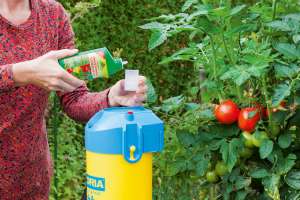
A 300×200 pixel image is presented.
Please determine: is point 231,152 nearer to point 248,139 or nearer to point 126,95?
point 248,139

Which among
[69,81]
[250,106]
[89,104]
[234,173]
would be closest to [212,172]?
[234,173]

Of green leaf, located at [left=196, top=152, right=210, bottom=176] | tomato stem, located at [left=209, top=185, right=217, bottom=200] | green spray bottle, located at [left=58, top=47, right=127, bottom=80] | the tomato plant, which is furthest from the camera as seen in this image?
tomato stem, located at [left=209, top=185, right=217, bottom=200]

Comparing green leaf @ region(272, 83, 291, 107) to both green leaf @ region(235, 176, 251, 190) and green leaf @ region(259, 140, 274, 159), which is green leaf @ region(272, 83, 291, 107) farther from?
green leaf @ region(235, 176, 251, 190)

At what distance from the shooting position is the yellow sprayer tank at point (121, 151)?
78.0 inches

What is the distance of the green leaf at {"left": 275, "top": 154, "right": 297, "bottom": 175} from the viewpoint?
2256 mm

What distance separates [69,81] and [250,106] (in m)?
0.69

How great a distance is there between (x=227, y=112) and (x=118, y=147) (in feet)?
1.65

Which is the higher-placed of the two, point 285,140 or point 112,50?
point 285,140

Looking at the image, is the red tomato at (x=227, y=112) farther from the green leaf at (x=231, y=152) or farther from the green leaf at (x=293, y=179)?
the green leaf at (x=293, y=179)

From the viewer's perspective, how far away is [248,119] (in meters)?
2.26

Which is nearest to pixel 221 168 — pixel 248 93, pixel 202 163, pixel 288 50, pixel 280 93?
pixel 202 163

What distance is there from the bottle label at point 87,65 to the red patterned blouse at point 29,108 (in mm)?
194

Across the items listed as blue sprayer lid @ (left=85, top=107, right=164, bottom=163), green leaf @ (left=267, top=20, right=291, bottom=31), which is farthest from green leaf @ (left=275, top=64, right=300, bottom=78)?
blue sprayer lid @ (left=85, top=107, right=164, bottom=163)

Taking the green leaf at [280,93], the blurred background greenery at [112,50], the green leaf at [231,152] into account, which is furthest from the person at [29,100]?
the blurred background greenery at [112,50]
